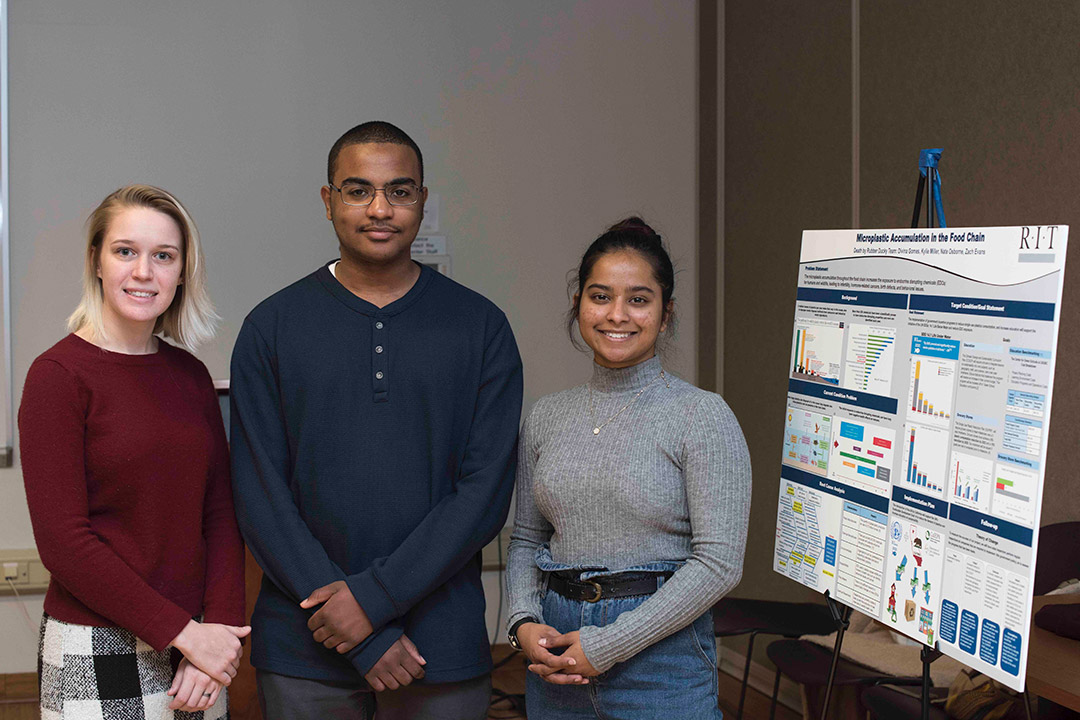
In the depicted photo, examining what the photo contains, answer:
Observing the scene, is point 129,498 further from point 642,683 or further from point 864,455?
point 864,455

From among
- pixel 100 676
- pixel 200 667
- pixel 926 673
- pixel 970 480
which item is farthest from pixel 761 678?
pixel 100 676

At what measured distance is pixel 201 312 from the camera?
173 cm

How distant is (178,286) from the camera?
1.72m

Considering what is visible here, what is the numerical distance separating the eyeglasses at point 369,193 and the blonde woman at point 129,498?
0.28 meters

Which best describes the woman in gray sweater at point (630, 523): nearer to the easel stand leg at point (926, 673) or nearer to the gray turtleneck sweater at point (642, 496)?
the gray turtleneck sweater at point (642, 496)

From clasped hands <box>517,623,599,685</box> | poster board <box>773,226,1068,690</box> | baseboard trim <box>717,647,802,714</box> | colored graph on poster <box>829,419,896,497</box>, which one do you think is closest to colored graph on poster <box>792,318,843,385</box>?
poster board <box>773,226,1068,690</box>

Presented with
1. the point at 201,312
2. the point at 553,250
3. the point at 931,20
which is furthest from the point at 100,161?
the point at 931,20

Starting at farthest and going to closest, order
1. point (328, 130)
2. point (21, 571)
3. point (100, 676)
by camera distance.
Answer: point (328, 130)
point (21, 571)
point (100, 676)

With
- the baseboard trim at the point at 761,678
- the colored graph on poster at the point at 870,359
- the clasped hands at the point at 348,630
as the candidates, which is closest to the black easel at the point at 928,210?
the colored graph on poster at the point at 870,359

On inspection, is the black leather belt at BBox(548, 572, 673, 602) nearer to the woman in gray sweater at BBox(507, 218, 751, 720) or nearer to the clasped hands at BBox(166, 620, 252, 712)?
the woman in gray sweater at BBox(507, 218, 751, 720)

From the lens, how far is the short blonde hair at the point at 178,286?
63.8 inches

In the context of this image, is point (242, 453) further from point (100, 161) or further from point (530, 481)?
point (100, 161)

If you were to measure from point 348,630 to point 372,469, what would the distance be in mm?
272

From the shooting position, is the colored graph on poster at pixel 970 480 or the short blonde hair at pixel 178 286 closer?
the colored graph on poster at pixel 970 480
